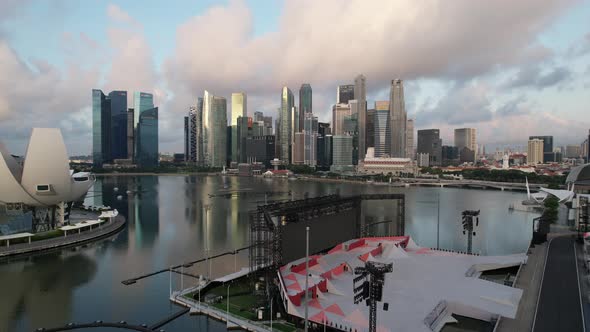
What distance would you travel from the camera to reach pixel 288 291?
55.5 feet

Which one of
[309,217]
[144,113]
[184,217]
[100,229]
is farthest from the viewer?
[144,113]

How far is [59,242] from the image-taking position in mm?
29797

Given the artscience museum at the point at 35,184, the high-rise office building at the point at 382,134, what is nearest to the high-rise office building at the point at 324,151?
the high-rise office building at the point at 382,134

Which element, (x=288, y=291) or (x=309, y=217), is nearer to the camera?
(x=288, y=291)

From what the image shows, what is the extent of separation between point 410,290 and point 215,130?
16744 cm

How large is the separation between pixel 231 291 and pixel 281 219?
4.66 m

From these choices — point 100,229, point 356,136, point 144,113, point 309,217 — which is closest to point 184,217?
point 100,229

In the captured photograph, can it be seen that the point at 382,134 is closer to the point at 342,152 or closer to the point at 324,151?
the point at 342,152

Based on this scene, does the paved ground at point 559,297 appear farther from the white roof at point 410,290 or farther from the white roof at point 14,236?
the white roof at point 14,236

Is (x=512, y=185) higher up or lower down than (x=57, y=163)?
lower down

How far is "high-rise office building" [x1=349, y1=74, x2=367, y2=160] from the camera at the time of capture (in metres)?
179

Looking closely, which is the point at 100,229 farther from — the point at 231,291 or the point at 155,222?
the point at 231,291

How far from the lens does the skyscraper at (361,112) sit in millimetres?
178625

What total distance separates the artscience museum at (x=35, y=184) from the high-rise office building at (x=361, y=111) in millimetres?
152704
